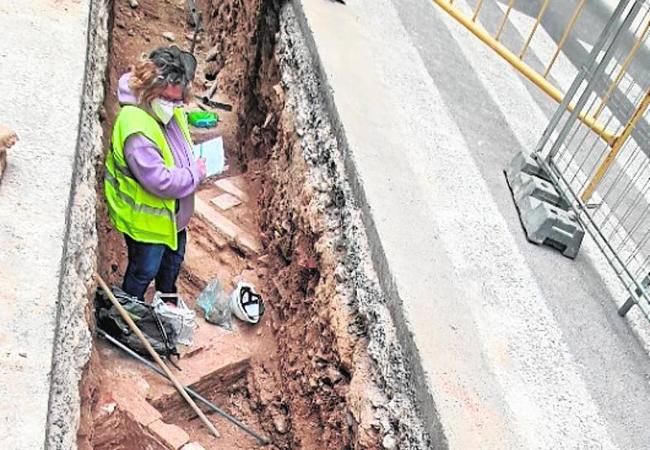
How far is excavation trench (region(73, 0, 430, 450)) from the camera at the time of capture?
332 centimetres

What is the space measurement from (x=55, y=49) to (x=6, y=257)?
4.85 feet

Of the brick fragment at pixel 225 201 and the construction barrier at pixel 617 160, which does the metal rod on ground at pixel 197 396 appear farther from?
the construction barrier at pixel 617 160

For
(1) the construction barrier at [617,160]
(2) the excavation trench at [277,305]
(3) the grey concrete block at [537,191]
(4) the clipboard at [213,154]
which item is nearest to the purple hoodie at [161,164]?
(2) the excavation trench at [277,305]

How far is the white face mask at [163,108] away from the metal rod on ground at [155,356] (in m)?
0.89

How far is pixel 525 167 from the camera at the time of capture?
4.33m

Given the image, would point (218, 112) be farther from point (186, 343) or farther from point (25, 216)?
point (25, 216)

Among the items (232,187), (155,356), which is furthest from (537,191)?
(232,187)

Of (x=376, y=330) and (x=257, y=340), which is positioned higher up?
(x=376, y=330)

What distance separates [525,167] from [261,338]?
76.6 inches

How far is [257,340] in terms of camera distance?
4.52 metres

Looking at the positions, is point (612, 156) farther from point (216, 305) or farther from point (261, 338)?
point (216, 305)

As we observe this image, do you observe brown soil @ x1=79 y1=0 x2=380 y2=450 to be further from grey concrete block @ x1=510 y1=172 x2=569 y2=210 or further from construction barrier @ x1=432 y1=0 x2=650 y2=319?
construction barrier @ x1=432 y1=0 x2=650 y2=319

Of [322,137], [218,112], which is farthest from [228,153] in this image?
[322,137]

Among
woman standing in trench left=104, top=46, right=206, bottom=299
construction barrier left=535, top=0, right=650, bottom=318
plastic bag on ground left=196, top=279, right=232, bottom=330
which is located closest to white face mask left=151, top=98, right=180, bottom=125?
woman standing in trench left=104, top=46, right=206, bottom=299
